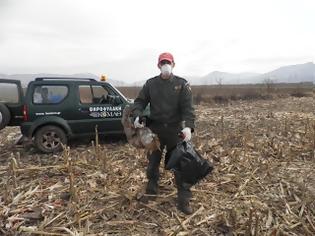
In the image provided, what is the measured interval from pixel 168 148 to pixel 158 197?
762mm

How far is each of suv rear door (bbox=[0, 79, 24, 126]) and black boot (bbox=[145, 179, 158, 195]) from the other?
470 centimetres

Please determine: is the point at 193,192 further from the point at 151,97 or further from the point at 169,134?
the point at 151,97

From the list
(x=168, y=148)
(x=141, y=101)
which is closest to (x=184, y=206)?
(x=168, y=148)

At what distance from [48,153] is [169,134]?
4448mm

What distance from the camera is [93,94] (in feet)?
31.8

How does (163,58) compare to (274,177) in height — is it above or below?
above

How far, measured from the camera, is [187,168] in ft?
16.9

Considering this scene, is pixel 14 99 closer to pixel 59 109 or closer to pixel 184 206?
pixel 59 109

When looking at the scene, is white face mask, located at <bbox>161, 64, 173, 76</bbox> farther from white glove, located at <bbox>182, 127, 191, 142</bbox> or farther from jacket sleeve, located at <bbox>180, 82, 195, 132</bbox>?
white glove, located at <bbox>182, 127, 191, 142</bbox>

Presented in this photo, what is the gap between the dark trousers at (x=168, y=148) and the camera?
207 inches

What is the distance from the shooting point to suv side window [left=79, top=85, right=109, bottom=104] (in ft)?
31.1

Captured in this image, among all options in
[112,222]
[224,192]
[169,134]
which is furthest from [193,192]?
[112,222]

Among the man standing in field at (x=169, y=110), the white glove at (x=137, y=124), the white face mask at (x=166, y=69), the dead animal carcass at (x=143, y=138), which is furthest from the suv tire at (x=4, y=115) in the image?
the white face mask at (x=166, y=69)

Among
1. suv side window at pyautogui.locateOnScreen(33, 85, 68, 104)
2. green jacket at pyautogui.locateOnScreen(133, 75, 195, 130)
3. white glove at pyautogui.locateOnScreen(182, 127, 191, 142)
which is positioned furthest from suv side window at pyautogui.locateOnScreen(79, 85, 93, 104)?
white glove at pyautogui.locateOnScreen(182, 127, 191, 142)
